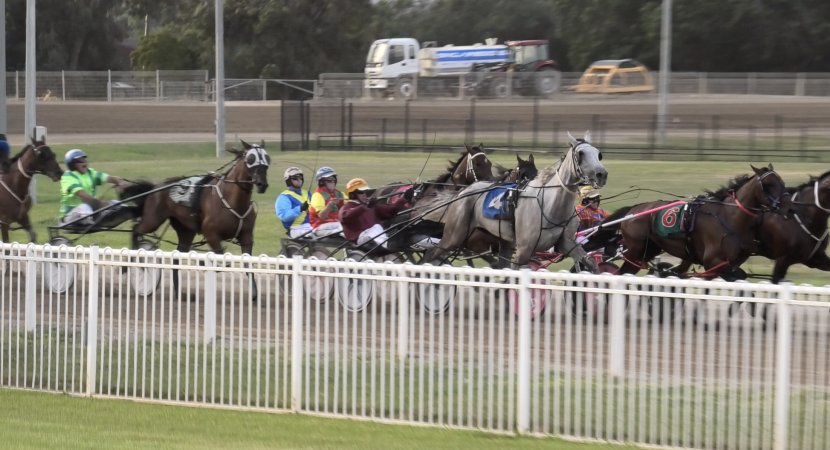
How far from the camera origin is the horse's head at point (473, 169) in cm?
1579

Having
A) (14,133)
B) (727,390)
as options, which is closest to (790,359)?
(727,390)

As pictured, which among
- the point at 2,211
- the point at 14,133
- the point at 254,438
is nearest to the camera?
the point at 254,438

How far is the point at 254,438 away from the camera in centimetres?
851

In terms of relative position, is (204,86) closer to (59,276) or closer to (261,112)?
(261,112)

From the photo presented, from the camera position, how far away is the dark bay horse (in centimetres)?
1313

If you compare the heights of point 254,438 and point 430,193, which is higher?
point 430,193

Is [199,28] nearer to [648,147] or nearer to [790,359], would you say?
[648,147]

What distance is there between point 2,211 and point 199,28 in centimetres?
5112

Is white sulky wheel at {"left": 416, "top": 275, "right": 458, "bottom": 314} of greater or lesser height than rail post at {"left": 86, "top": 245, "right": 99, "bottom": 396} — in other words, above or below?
above

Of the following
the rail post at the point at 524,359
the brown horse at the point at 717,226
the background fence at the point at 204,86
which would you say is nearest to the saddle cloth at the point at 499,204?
the brown horse at the point at 717,226

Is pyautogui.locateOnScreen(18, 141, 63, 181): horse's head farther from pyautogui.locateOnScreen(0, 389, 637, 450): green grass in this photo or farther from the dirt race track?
the dirt race track

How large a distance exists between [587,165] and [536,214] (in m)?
0.84

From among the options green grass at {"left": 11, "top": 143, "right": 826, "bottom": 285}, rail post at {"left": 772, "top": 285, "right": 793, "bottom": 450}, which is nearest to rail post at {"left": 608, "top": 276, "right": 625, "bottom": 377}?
rail post at {"left": 772, "top": 285, "right": 793, "bottom": 450}

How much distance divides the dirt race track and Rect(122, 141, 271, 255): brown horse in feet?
93.8
